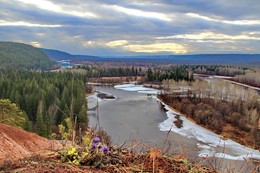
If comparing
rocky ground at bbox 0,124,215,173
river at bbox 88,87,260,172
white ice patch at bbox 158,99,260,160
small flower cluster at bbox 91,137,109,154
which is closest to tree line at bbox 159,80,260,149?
white ice patch at bbox 158,99,260,160

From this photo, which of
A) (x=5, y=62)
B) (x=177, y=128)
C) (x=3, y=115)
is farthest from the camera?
(x=5, y=62)

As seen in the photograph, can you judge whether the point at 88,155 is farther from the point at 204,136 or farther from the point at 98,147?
the point at 204,136

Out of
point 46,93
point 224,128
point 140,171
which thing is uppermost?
point 140,171

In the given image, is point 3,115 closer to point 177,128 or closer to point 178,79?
point 177,128

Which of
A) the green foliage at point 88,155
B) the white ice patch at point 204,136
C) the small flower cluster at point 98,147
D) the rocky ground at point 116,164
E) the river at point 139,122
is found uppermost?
the small flower cluster at point 98,147

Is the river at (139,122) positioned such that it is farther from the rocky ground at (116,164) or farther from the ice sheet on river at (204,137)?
the rocky ground at (116,164)

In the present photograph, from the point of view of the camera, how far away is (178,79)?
2552 inches

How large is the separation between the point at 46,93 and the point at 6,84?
8.22 meters

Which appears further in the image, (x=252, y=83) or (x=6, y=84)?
(x=252, y=83)

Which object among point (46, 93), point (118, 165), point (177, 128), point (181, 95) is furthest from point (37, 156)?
point (181, 95)

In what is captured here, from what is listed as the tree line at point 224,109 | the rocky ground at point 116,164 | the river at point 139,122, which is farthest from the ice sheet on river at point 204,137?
the rocky ground at point 116,164

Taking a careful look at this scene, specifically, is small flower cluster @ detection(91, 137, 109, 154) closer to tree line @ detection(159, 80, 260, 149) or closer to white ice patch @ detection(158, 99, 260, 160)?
white ice patch @ detection(158, 99, 260, 160)

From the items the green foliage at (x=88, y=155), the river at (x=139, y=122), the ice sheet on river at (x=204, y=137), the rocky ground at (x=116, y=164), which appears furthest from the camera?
the river at (x=139, y=122)

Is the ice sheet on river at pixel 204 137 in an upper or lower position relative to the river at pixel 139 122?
lower
